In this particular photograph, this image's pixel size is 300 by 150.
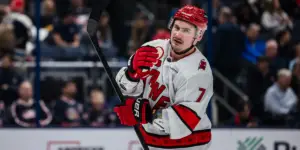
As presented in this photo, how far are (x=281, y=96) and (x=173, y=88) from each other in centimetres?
306

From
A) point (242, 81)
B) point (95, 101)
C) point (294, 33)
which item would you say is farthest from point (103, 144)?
point (294, 33)

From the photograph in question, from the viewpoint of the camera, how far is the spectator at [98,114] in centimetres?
678

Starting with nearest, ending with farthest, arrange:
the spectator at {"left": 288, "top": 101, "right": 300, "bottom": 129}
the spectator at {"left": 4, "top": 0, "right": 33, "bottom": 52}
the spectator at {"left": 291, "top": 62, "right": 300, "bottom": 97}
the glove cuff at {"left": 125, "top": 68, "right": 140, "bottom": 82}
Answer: the glove cuff at {"left": 125, "top": 68, "right": 140, "bottom": 82} < the spectator at {"left": 288, "top": 101, "right": 300, "bottom": 129} < the spectator at {"left": 291, "top": 62, "right": 300, "bottom": 97} < the spectator at {"left": 4, "top": 0, "right": 33, "bottom": 52}

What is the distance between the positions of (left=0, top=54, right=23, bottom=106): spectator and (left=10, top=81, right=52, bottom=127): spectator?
0.20 m

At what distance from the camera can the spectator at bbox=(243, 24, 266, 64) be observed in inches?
323

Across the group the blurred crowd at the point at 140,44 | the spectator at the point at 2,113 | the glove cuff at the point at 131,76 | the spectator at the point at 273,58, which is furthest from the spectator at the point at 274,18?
the glove cuff at the point at 131,76

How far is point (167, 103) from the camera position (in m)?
4.16

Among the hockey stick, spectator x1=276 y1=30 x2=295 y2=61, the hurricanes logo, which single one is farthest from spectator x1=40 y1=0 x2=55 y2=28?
the hockey stick

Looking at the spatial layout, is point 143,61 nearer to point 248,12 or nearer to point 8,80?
point 8,80

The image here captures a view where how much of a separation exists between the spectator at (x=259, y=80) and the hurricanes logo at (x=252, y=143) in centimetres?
A: 106

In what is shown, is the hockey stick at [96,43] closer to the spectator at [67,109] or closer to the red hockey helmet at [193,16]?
the red hockey helmet at [193,16]

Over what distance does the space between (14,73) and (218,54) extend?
2.07 metres

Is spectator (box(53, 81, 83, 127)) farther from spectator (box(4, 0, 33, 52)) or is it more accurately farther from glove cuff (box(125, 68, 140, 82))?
glove cuff (box(125, 68, 140, 82))

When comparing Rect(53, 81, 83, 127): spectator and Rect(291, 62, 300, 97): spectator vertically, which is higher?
Rect(291, 62, 300, 97): spectator
